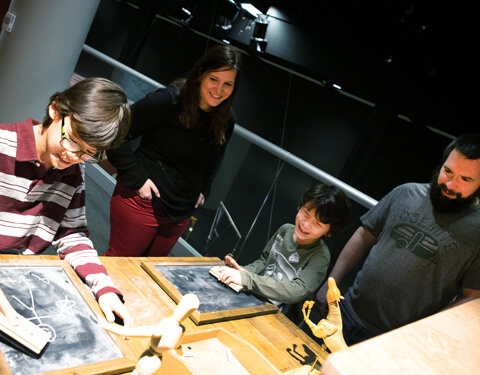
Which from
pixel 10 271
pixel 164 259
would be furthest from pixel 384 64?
pixel 10 271

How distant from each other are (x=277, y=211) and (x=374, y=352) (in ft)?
7.68

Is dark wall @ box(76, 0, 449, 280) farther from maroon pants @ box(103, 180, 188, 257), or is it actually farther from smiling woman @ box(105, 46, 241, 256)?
maroon pants @ box(103, 180, 188, 257)

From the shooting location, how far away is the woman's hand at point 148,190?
79.8 inches

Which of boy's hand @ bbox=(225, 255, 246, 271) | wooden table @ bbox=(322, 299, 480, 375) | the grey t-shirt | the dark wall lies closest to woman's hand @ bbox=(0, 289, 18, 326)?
wooden table @ bbox=(322, 299, 480, 375)

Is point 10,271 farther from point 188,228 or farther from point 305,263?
point 188,228

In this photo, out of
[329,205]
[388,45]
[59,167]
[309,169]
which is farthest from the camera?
[388,45]

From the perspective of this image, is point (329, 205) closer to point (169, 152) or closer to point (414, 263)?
point (414, 263)

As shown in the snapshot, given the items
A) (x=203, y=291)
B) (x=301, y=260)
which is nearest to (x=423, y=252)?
(x=301, y=260)

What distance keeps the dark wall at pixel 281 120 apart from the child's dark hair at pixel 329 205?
0.37 metres

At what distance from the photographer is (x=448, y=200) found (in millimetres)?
1723

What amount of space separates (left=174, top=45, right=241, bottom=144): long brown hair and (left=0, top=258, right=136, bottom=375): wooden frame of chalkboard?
103cm

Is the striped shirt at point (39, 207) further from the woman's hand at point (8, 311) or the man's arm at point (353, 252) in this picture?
the man's arm at point (353, 252)

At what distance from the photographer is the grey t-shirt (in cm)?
168

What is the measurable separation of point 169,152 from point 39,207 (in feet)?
2.60
